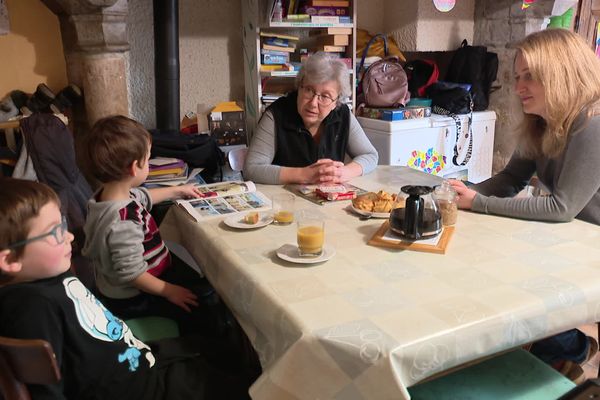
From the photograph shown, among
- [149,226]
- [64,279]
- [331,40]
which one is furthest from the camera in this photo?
[331,40]

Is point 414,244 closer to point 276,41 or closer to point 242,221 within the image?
point 242,221

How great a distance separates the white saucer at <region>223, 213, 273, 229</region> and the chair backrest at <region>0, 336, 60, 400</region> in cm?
69

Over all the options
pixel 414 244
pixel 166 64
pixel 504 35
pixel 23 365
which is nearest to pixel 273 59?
pixel 166 64

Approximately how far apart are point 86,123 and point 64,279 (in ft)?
6.45

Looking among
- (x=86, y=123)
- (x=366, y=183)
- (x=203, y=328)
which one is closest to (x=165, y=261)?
(x=203, y=328)

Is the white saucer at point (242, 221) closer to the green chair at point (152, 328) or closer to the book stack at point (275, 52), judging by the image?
the green chair at point (152, 328)

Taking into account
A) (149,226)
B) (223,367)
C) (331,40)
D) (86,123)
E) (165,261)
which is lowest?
(223,367)

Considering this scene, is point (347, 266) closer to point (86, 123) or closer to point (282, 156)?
point (282, 156)

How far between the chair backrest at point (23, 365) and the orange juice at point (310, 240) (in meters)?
0.60

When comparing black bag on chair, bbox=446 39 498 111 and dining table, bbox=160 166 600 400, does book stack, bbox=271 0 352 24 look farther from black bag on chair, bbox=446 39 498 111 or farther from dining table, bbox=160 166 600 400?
dining table, bbox=160 166 600 400

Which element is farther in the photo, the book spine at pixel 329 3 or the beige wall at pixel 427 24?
the beige wall at pixel 427 24

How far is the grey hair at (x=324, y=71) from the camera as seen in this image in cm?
212

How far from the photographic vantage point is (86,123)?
2.83 m

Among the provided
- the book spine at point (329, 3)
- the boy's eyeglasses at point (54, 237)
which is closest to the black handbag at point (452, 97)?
the book spine at point (329, 3)
